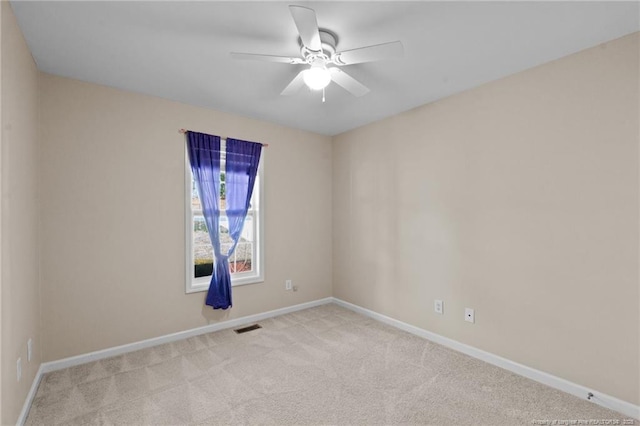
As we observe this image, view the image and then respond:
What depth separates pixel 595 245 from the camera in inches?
84.0

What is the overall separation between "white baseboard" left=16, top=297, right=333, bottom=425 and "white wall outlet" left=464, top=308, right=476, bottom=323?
210 centimetres

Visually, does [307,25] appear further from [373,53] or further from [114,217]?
[114,217]

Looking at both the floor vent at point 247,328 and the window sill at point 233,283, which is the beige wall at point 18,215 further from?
the floor vent at point 247,328

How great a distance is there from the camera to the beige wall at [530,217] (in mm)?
2041

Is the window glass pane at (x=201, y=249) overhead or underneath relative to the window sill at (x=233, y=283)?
overhead

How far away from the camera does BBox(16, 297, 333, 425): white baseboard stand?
7.20 feet

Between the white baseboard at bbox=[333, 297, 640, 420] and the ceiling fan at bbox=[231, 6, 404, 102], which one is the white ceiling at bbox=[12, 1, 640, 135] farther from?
the white baseboard at bbox=[333, 297, 640, 420]

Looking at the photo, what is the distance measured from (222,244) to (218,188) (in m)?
0.68

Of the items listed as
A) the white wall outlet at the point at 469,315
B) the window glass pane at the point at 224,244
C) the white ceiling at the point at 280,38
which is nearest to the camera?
the white ceiling at the point at 280,38

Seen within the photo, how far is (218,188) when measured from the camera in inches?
132

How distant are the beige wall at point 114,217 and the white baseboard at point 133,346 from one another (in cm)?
5

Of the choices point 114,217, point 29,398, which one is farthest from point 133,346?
point 114,217

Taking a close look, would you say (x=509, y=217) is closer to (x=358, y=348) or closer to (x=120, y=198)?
(x=358, y=348)

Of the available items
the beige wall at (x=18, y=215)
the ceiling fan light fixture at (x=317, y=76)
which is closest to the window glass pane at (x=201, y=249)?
the beige wall at (x=18, y=215)
